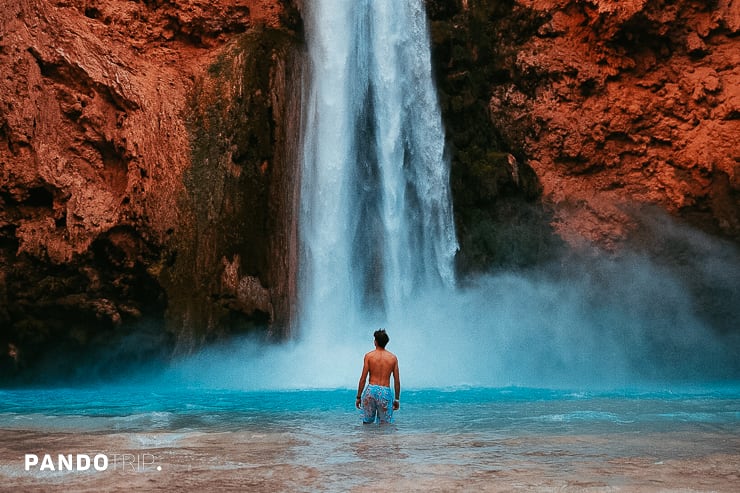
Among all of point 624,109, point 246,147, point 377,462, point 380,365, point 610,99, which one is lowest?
point 377,462

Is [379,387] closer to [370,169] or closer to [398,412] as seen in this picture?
[398,412]

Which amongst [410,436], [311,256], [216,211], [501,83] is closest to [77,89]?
[216,211]

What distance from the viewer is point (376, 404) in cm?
789

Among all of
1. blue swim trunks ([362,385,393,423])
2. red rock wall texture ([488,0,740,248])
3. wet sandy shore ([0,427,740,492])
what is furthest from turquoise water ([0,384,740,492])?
red rock wall texture ([488,0,740,248])

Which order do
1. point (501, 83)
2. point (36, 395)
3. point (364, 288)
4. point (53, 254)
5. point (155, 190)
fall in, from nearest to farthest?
point (36, 395) < point (53, 254) < point (155, 190) < point (364, 288) < point (501, 83)

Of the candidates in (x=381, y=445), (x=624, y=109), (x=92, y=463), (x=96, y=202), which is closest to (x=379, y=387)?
(x=381, y=445)

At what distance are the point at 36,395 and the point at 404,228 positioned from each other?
350 inches

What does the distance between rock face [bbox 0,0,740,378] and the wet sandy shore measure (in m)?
8.91

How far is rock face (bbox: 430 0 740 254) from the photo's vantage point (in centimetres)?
1942

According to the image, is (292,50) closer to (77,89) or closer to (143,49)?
(143,49)

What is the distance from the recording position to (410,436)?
23.1ft

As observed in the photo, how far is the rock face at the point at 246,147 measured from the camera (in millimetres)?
15578

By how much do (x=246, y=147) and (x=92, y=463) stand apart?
1256cm

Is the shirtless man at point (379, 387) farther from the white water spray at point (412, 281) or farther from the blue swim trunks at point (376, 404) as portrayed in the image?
the white water spray at point (412, 281)
